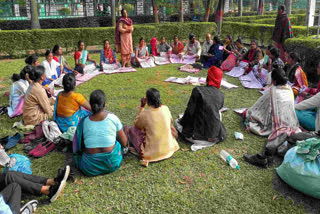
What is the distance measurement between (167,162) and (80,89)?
413 centimetres

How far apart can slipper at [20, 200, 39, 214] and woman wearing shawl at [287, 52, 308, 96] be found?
5.14 metres

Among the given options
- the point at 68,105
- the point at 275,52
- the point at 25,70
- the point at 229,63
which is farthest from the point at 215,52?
the point at 68,105

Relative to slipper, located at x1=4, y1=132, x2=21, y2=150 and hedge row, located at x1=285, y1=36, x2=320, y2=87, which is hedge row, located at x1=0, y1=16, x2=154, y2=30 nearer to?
slipper, located at x1=4, y1=132, x2=21, y2=150

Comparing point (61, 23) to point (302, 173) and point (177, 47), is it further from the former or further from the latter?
point (302, 173)

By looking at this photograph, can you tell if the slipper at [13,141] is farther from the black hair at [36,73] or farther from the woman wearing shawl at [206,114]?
the woman wearing shawl at [206,114]

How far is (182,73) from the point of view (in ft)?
28.1

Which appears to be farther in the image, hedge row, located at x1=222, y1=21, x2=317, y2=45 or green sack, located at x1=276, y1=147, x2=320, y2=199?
hedge row, located at x1=222, y1=21, x2=317, y2=45

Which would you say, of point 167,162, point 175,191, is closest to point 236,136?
point 167,162

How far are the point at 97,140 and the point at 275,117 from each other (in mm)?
2866

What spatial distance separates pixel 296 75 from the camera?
5.55 m

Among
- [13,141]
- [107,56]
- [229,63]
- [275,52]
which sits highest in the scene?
[275,52]

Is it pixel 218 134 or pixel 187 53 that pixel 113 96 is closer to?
pixel 218 134

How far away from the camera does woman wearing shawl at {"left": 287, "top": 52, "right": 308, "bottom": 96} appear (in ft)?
18.1

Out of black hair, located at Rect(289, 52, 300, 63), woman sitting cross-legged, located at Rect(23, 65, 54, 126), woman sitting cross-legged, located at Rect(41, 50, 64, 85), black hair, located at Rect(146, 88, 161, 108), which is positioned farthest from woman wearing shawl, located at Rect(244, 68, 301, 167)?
woman sitting cross-legged, located at Rect(41, 50, 64, 85)
